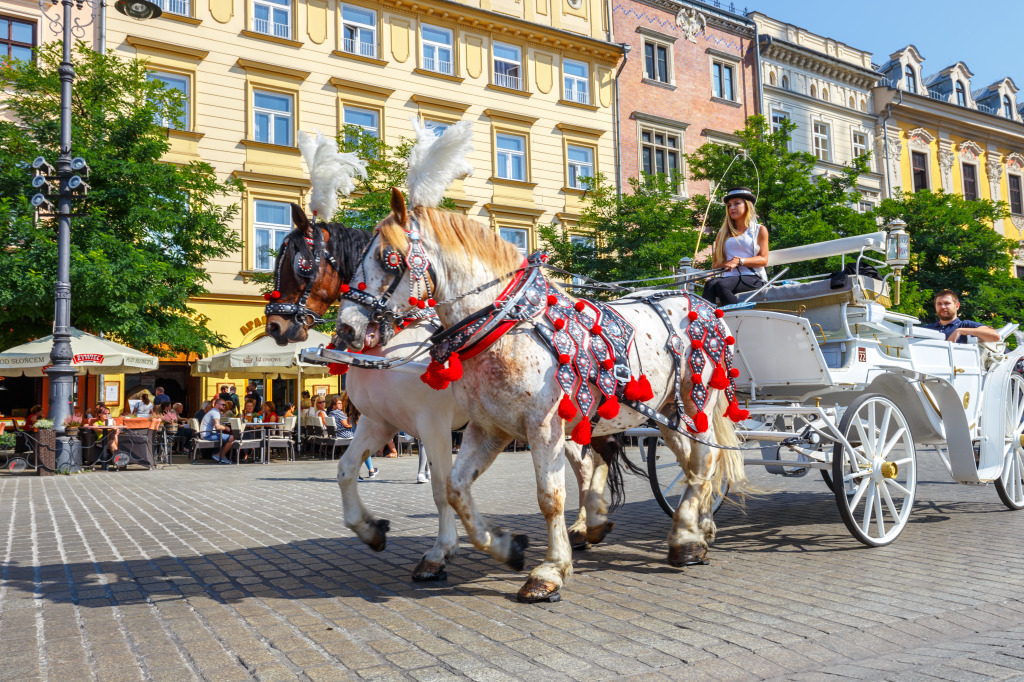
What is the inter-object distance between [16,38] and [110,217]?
674 centimetres

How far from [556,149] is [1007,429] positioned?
20869 mm

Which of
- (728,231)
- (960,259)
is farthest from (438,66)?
(728,231)

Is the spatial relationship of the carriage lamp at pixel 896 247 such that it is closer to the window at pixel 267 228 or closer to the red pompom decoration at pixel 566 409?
the red pompom decoration at pixel 566 409

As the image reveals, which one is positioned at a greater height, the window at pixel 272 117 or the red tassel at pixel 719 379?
the window at pixel 272 117

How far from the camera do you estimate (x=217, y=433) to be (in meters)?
16.4

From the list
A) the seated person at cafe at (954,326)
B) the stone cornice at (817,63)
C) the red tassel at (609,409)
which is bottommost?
the red tassel at (609,409)

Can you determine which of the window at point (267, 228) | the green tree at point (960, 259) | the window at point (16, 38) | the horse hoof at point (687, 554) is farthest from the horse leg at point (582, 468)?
the green tree at point (960, 259)

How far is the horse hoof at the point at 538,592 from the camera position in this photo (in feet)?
13.1

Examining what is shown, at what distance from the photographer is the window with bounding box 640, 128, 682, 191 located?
2830 centimetres

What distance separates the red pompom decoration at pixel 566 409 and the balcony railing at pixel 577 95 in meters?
24.1

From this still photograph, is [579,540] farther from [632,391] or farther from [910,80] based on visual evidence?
[910,80]

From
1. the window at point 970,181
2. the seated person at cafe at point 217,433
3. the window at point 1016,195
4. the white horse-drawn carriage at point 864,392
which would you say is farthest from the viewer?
the window at point 1016,195

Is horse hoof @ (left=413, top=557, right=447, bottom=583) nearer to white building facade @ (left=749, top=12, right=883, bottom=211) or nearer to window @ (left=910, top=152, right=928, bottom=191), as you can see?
white building facade @ (left=749, top=12, right=883, bottom=211)

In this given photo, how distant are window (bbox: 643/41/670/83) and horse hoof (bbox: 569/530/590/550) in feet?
84.4
